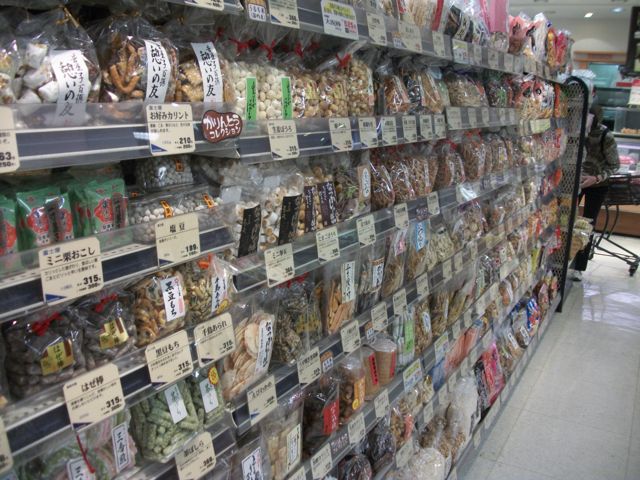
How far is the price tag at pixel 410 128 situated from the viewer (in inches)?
67.9

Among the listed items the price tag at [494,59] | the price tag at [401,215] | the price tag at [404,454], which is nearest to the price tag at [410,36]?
the price tag at [401,215]

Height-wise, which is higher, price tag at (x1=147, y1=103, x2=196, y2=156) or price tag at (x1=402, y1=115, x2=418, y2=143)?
price tag at (x1=147, y1=103, x2=196, y2=156)

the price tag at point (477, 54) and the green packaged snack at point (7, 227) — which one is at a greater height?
the price tag at point (477, 54)

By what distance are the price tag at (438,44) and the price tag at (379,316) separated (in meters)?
0.84

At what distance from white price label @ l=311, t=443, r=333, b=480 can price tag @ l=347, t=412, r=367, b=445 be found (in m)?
0.11

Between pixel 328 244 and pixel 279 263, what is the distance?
195 mm

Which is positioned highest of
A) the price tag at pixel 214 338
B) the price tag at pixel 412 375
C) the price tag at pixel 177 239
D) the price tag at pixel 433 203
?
the price tag at pixel 177 239

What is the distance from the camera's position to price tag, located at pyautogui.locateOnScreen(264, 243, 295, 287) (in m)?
1.19

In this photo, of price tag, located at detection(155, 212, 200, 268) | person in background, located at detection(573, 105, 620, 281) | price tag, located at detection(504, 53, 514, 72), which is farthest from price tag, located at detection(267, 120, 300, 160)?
person in background, located at detection(573, 105, 620, 281)

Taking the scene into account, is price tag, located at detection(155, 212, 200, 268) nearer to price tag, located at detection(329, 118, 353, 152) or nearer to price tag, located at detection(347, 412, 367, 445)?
price tag, located at detection(329, 118, 353, 152)

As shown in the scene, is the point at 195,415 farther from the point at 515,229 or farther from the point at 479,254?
the point at 515,229

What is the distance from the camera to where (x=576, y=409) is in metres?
2.94

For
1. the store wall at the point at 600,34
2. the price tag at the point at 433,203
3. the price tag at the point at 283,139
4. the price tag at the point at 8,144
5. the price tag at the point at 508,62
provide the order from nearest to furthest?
the price tag at the point at 8,144 < the price tag at the point at 283,139 < the price tag at the point at 433,203 < the price tag at the point at 508,62 < the store wall at the point at 600,34

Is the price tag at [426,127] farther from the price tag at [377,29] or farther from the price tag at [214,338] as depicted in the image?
the price tag at [214,338]
